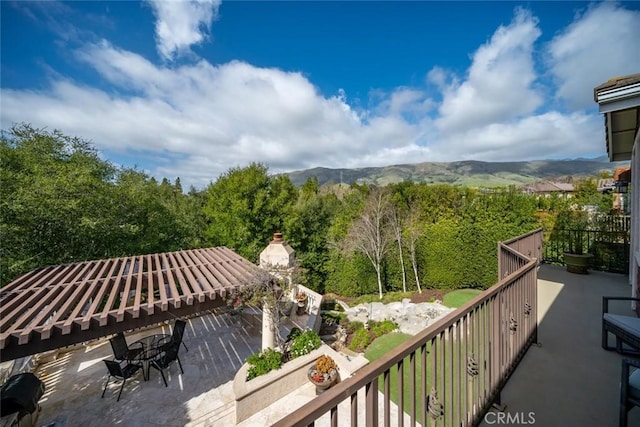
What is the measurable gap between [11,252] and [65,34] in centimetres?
572

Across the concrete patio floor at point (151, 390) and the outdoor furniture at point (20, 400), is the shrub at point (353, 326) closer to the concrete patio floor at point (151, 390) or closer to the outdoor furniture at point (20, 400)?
the concrete patio floor at point (151, 390)

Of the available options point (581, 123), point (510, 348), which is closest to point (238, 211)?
point (510, 348)

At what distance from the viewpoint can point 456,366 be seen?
6.84 feet

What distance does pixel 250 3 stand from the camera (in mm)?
6621

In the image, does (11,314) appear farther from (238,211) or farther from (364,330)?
(238,211)

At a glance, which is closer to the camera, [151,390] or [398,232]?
[151,390]

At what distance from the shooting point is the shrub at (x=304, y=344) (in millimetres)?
4883

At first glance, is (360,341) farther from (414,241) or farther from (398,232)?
(414,241)

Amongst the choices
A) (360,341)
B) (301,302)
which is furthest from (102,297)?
(360,341)

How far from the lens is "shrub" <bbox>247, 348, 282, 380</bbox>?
4352 mm

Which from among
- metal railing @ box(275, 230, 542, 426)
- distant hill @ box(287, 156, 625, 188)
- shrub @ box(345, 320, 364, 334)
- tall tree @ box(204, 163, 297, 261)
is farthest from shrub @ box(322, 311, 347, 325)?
distant hill @ box(287, 156, 625, 188)

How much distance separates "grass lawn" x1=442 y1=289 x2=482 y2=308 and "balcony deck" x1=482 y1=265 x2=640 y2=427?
16.2 feet

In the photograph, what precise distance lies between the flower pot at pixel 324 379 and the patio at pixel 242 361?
1.01 feet

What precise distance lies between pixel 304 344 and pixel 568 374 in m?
3.86
